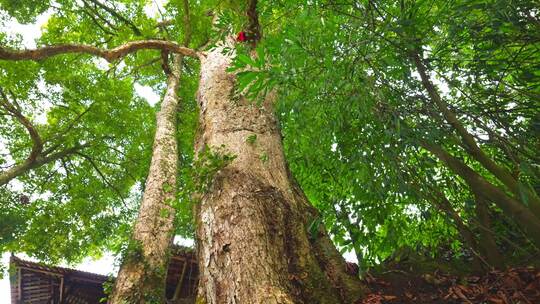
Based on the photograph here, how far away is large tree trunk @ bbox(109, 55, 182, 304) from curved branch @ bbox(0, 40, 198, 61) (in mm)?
1647

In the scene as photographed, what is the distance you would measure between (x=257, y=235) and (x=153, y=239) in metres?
3.27

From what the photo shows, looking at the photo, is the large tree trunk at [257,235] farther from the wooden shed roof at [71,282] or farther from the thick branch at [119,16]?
the thick branch at [119,16]

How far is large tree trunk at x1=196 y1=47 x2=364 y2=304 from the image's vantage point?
63.6 inches

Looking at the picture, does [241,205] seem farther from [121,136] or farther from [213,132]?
→ [121,136]

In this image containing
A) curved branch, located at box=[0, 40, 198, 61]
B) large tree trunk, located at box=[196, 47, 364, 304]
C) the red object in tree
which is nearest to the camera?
large tree trunk, located at box=[196, 47, 364, 304]

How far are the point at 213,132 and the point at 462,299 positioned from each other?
6.86ft

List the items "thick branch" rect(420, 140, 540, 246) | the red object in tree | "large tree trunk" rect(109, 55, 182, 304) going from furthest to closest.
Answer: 1. "large tree trunk" rect(109, 55, 182, 304)
2. the red object in tree
3. "thick branch" rect(420, 140, 540, 246)

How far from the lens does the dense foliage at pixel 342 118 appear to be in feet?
6.55

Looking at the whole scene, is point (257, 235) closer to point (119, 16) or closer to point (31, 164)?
point (31, 164)

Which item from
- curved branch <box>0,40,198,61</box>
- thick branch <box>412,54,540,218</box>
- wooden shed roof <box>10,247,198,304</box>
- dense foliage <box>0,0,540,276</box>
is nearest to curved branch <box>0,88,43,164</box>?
dense foliage <box>0,0,540,276</box>

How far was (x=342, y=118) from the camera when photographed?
7.43ft

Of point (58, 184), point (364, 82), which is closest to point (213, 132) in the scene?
point (364, 82)

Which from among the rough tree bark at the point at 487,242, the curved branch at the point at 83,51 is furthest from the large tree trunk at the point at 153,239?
the rough tree bark at the point at 487,242

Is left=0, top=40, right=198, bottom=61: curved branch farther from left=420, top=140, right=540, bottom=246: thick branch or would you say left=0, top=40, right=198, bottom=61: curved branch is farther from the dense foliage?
left=420, top=140, right=540, bottom=246: thick branch
